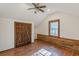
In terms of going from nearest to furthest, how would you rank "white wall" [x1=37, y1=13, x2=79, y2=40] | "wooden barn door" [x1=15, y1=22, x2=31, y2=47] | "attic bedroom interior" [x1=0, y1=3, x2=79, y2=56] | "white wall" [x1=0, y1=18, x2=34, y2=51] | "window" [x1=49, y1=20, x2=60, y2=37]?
"attic bedroom interior" [x1=0, y1=3, x2=79, y2=56] → "white wall" [x1=0, y1=18, x2=34, y2=51] → "white wall" [x1=37, y1=13, x2=79, y2=40] → "wooden barn door" [x1=15, y1=22, x2=31, y2=47] → "window" [x1=49, y1=20, x2=60, y2=37]

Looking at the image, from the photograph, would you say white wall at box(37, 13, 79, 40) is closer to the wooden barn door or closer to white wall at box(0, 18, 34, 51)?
the wooden barn door

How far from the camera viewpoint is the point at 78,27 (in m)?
3.77

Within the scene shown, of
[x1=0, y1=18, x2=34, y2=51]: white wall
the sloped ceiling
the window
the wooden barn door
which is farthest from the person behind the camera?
the window

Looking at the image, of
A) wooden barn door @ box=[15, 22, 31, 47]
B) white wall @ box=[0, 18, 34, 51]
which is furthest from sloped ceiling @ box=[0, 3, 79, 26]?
wooden barn door @ box=[15, 22, 31, 47]

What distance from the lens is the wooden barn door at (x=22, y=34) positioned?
14.1 feet

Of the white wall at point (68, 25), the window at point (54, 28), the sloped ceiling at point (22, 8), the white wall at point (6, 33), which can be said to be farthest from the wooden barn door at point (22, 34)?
the white wall at point (68, 25)

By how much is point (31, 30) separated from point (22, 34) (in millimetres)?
825

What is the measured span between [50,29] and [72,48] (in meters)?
2.13

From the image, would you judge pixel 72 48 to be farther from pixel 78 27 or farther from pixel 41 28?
pixel 41 28

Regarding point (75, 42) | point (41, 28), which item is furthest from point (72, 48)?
point (41, 28)

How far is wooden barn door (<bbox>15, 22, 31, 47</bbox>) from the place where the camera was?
428 cm

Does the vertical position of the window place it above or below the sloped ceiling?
below

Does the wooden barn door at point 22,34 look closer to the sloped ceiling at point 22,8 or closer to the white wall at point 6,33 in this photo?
the white wall at point 6,33

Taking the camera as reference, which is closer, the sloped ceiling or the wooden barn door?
the sloped ceiling
